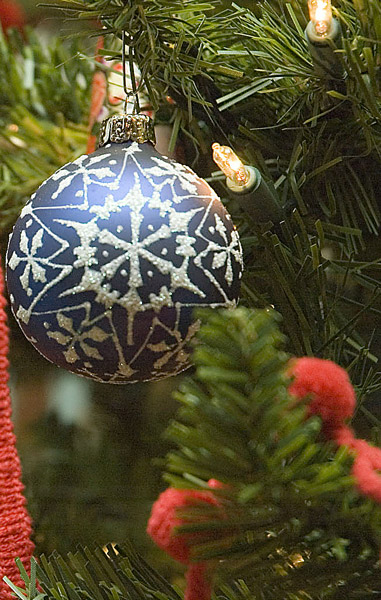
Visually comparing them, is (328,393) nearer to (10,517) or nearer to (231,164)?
(231,164)

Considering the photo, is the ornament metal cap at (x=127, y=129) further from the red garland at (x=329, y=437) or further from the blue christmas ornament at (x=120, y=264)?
the red garland at (x=329, y=437)

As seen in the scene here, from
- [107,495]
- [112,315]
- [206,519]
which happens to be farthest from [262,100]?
[107,495]

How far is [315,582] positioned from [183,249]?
0.17 metres

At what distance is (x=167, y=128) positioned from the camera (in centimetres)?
52

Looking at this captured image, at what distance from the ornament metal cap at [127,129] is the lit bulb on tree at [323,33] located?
0.35ft

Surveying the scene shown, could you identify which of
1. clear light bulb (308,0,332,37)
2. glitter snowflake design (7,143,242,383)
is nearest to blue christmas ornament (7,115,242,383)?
glitter snowflake design (7,143,242,383)

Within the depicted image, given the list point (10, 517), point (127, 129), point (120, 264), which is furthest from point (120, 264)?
point (10, 517)

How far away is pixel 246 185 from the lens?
0.41 metres

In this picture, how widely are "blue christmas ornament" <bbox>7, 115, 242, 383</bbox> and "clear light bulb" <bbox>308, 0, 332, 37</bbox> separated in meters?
0.10

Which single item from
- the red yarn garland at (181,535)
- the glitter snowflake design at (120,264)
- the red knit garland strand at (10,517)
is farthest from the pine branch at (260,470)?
the red knit garland strand at (10,517)

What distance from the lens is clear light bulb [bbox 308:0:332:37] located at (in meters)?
0.36

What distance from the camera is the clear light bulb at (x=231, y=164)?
0.41 metres

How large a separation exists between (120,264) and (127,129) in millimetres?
102

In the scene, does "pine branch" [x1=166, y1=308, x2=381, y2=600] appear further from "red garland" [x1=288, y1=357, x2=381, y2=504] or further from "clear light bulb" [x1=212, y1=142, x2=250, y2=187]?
"clear light bulb" [x1=212, y1=142, x2=250, y2=187]
